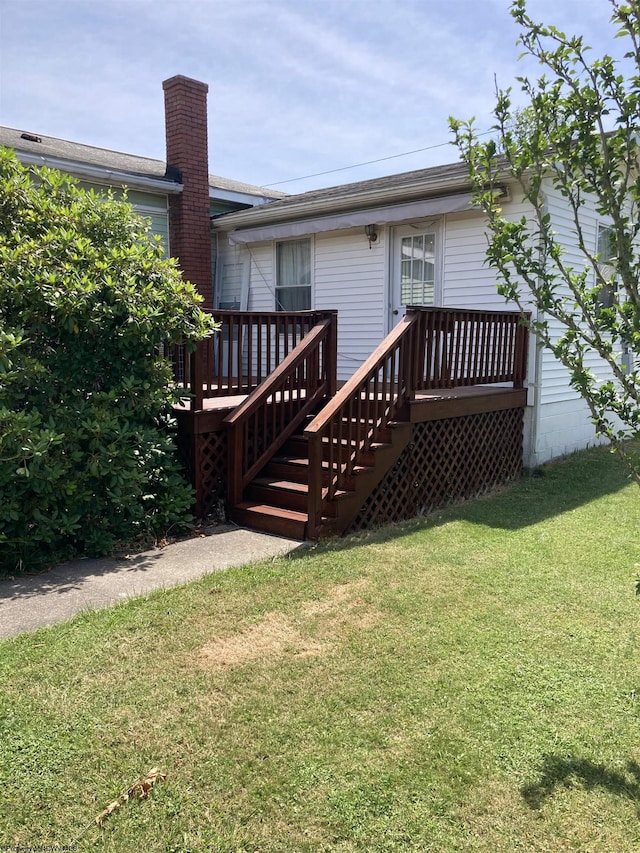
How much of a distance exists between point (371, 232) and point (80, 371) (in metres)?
5.44

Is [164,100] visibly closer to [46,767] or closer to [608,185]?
[608,185]

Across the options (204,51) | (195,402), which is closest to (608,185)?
(195,402)

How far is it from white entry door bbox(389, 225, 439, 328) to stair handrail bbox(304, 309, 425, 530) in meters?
2.77

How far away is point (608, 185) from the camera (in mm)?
2592

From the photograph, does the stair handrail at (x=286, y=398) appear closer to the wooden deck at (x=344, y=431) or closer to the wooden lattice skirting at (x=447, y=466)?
the wooden deck at (x=344, y=431)

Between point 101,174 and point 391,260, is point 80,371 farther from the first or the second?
point 101,174

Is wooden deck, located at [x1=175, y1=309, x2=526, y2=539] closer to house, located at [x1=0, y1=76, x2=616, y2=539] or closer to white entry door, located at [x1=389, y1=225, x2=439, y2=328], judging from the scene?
house, located at [x1=0, y1=76, x2=616, y2=539]

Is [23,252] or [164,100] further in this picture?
[164,100]

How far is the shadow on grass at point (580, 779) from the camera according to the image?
92.8 inches

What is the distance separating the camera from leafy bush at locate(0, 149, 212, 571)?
15.3ft

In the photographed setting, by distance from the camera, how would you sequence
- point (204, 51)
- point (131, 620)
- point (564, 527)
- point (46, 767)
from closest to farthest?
point (46, 767), point (131, 620), point (564, 527), point (204, 51)

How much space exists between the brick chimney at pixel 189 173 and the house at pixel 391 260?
0.43 m

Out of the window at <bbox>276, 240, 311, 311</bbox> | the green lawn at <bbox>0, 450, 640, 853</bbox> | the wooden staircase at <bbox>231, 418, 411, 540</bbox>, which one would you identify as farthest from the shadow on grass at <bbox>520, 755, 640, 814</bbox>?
the window at <bbox>276, 240, 311, 311</bbox>

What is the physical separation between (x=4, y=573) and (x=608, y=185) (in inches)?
175
